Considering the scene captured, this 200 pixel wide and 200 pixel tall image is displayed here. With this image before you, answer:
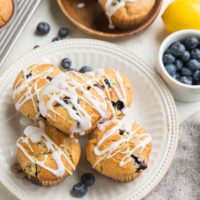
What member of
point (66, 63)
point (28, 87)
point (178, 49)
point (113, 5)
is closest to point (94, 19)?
point (113, 5)

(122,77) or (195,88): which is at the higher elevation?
(122,77)

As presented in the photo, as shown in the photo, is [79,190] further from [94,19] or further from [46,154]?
[94,19]

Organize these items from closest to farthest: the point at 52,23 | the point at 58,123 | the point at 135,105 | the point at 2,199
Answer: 1. the point at 58,123
2. the point at 2,199
3. the point at 135,105
4. the point at 52,23

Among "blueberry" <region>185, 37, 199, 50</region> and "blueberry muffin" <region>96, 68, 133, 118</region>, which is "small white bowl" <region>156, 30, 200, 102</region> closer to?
"blueberry" <region>185, 37, 199, 50</region>

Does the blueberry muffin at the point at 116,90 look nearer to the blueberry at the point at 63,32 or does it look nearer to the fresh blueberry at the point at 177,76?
the fresh blueberry at the point at 177,76

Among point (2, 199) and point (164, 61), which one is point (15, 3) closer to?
point (164, 61)

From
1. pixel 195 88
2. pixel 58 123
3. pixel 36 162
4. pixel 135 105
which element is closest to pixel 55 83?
pixel 58 123

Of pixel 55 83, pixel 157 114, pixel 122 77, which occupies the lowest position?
pixel 157 114
